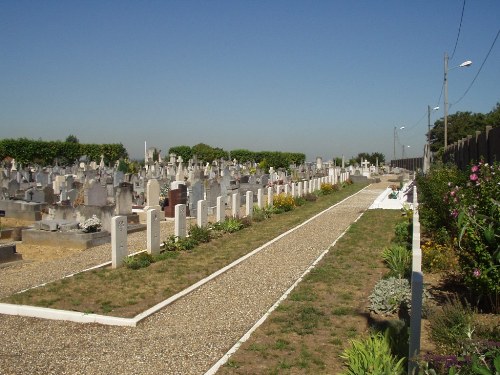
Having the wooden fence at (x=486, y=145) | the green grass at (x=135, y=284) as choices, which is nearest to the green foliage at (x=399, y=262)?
the green grass at (x=135, y=284)

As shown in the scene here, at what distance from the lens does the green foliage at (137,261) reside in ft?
31.1

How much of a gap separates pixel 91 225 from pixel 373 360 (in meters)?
9.91

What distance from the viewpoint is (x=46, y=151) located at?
162ft

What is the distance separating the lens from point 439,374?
3.38 metres

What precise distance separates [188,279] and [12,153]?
43257 millimetres

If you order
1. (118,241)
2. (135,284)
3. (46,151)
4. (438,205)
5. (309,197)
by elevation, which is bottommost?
(135,284)

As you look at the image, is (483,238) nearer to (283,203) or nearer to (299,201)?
(283,203)

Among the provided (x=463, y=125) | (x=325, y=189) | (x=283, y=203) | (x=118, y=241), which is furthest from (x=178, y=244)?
(x=463, y=125)

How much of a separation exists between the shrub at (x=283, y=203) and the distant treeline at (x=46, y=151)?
1190 inches

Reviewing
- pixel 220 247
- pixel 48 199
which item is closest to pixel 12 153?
pixel 48 199

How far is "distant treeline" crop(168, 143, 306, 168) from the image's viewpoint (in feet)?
203

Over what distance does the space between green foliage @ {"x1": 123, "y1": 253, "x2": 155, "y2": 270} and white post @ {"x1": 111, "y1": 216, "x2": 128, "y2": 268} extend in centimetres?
13

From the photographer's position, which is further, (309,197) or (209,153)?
(209,153)

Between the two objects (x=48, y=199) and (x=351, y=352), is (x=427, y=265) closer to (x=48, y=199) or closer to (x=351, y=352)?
(x=351, y=352)
